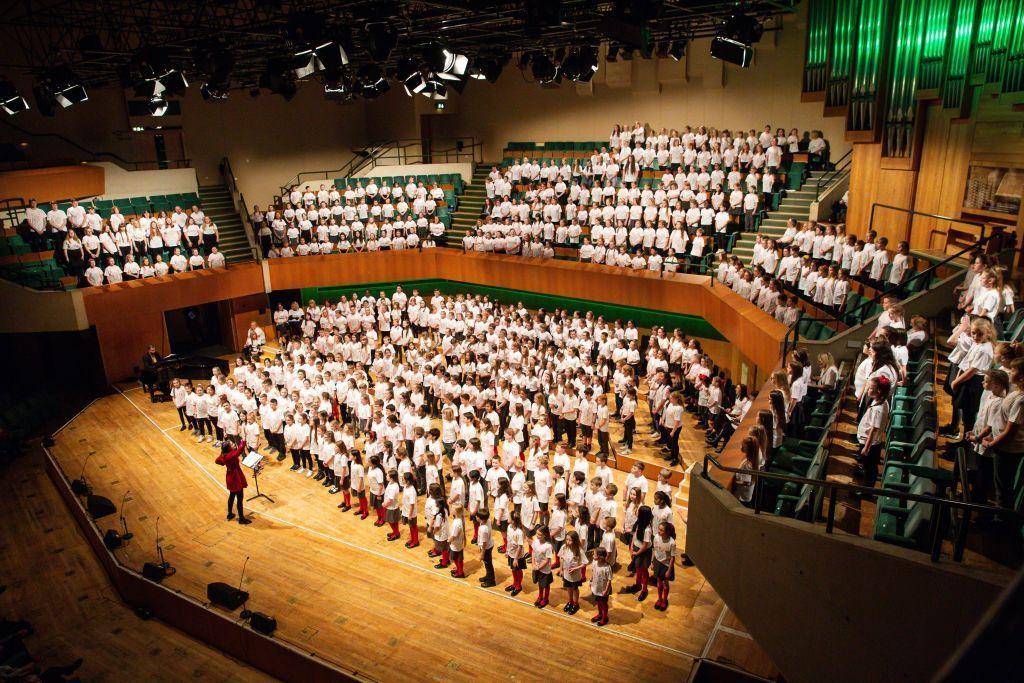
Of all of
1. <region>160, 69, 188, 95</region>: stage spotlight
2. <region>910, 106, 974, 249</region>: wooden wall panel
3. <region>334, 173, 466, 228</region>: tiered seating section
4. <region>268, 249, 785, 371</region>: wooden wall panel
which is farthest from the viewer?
<region>334, 173, 466, 228</region>: tiered seating section

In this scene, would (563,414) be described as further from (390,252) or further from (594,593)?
(390,252)

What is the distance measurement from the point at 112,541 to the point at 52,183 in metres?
9.86

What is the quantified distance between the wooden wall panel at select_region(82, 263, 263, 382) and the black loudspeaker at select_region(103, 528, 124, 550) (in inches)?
266

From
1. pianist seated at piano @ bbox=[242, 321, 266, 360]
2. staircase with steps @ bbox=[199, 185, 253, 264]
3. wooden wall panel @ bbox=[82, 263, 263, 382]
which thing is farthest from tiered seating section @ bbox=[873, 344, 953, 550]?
staircase with steps @ bbox=[199, 185, 253, 264]

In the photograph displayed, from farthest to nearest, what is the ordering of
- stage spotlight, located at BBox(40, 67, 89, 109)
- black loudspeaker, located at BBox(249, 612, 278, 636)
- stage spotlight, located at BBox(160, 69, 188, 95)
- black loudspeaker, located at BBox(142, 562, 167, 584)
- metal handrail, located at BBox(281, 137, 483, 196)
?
1. metal handrail, located at BBox(281, 137, 483, 196)
2. stage spotlight, located at BBox(40, 67, 89, 109)
3. stage spotlight, located at BBox(160, 69, 188, 95)
4. black loudspeaker, located at BBox(142, 562, 167, 584)
5. black loudspeaker, located at BBox(249, 612, 278, 636)

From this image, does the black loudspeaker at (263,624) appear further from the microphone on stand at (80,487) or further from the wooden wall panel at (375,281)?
the wooden wall panel at (375,281)

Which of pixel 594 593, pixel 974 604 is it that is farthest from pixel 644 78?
pixel 974 604

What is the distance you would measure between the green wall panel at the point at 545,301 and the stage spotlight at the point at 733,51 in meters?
5.42

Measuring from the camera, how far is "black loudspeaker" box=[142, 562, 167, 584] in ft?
27.9

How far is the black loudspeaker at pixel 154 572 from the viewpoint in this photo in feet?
27.9

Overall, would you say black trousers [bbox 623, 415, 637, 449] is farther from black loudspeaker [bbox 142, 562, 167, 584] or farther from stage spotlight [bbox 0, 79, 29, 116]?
stage spotlight [bbox 0, 79, 29, 116]

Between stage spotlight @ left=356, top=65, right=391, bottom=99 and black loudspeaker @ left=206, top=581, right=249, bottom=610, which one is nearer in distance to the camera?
black loudspeaker @ left=206, top=581, right=249, bottom=610

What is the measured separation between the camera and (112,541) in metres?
9.29

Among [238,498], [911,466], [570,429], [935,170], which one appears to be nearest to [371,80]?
[570,429]
